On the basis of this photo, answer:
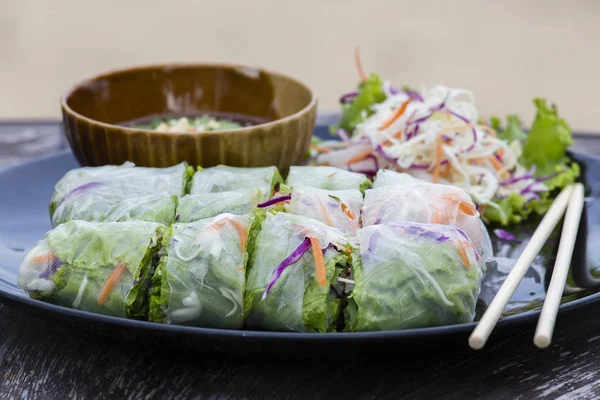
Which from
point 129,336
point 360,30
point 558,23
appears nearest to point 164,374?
point 129,336

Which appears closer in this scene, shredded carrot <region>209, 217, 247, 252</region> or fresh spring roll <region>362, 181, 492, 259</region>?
shredded carrot <region>209, 217, 247, 252</region>

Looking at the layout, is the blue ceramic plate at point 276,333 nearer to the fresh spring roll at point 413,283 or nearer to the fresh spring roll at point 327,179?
the fresh spring roll at point 413,283

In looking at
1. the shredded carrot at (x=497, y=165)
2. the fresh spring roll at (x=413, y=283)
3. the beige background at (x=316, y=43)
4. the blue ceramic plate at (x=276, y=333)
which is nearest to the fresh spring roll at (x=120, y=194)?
the blue ceramic plate at (x=276, y=333)

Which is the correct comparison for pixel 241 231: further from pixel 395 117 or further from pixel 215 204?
pixel 395 117

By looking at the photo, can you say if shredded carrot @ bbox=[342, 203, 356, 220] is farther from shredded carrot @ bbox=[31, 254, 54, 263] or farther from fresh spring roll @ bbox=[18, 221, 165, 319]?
shredded carrot @ bbox=[31, 254, 54, 263]

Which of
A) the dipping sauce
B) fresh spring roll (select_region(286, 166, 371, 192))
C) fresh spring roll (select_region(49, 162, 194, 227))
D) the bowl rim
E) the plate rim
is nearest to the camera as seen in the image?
the plate rim

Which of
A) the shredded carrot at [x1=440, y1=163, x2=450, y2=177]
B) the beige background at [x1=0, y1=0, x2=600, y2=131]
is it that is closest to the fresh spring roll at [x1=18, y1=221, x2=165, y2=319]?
the shredded carrot at [x1=440, y1=163, x2=450, y2=177]

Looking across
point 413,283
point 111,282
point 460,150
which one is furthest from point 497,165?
point 111,282

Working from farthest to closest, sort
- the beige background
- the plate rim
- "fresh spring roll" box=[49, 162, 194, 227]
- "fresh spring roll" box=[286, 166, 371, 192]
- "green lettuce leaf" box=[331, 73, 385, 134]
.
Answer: the beige background
"green lettuce leaf" box=[331, 73, 385, 134]
"fresh spring roll" box=[286, 166, 371, 192]
"fresh spring roll" box=[49, 162, 194, 227]
the plate rim
